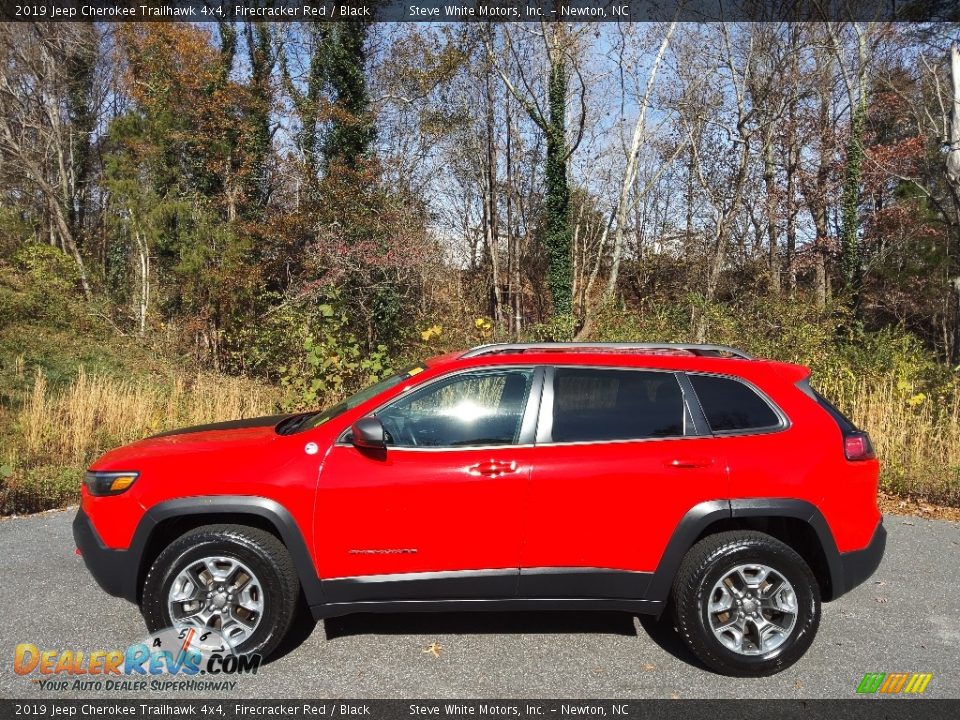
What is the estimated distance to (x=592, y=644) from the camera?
12.1 feet

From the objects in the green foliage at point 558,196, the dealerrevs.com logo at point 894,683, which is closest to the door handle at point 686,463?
the dealerrevs.com logo at point 894,683

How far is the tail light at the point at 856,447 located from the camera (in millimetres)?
3562

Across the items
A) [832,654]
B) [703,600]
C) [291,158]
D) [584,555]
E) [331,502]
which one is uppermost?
[291,158]

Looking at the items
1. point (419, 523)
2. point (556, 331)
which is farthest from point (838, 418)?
point (556, 331)

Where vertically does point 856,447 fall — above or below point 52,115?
below

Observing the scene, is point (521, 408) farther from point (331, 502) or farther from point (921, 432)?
point (921, 432)

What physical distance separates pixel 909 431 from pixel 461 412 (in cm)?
663

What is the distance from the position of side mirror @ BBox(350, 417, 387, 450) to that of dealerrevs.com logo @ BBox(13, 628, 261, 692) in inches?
49.3

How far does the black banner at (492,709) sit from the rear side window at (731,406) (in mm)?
1343

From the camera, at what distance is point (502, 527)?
3.38 metres

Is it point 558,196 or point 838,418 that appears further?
point 558,196

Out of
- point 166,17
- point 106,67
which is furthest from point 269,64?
point 106,67

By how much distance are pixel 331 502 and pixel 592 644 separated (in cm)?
166

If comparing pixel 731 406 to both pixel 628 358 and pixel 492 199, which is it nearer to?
pixel 628 358
